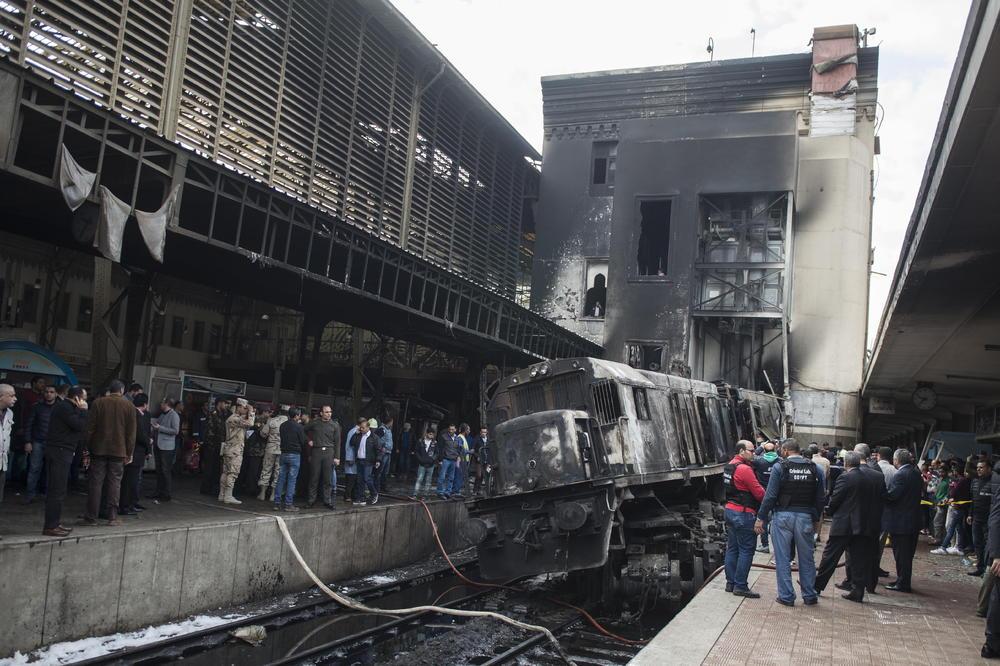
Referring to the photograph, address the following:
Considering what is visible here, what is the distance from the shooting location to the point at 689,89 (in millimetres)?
36906

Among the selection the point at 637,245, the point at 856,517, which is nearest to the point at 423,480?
the point at 856,517

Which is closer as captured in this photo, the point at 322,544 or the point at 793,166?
the point at 322,544

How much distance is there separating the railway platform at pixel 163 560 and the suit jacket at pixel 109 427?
0.98m

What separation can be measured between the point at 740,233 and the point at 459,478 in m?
20.4

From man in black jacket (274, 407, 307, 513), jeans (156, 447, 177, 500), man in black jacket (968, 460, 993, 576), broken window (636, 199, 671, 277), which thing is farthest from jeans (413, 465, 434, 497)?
broken window (636, 199, 671, 277)

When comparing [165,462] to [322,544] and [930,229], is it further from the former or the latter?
[930,229]

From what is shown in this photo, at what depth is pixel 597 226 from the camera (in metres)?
37.0

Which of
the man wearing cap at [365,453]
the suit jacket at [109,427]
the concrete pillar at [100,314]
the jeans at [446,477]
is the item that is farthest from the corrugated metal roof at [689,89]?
the suit jacket at [109,427]

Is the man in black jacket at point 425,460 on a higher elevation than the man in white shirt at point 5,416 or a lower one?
lower

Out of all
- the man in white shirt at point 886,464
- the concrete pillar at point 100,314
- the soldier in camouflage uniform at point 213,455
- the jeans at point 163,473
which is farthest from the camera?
the soldier in camouflage uniform at point 213,455

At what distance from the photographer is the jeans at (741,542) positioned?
31.1ft

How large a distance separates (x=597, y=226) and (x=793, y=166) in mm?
8961

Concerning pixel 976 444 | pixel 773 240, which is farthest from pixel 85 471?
pixel 773 240

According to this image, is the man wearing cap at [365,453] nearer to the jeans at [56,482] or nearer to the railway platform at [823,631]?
the jeans at [56,482]
